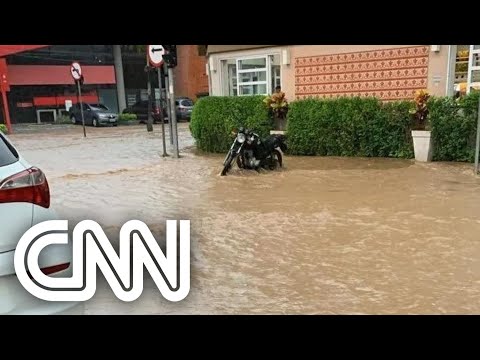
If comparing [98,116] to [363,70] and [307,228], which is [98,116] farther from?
[307,228]

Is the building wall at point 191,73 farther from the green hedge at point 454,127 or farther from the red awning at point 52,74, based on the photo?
the green hedge at point 454,127

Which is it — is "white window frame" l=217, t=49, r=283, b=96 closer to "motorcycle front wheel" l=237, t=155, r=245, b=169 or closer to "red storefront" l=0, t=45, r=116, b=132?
"motorcycle front wheel" l=237, t=155, r=245, b=169

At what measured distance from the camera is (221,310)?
3.34 m

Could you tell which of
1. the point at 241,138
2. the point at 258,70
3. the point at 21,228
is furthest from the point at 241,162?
the point at 21,228

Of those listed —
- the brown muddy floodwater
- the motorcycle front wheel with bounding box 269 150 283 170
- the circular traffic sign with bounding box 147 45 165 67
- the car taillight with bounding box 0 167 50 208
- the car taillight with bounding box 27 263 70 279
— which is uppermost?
the circular traffic sign with bounding box 147 45 165 67

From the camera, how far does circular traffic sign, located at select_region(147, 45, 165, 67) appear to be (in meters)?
10.7

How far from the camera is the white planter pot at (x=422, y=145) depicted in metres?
9.04

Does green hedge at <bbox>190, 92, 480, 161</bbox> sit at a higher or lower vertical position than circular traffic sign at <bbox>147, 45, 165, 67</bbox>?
lower

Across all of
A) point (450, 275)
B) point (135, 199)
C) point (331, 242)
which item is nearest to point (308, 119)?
point (135, 199)

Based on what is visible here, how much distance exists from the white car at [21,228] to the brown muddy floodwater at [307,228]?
39.5 inches

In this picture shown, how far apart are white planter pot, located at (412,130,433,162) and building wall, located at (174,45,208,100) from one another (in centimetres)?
2279

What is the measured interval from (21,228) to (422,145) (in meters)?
8.49

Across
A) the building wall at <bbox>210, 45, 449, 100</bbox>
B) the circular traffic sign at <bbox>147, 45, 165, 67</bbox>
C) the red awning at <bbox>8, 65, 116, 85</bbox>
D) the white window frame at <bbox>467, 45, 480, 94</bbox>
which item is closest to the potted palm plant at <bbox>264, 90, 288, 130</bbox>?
the building wall at <bbox>210, 45, 449, 100</bbox>

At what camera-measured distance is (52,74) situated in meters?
27.1
